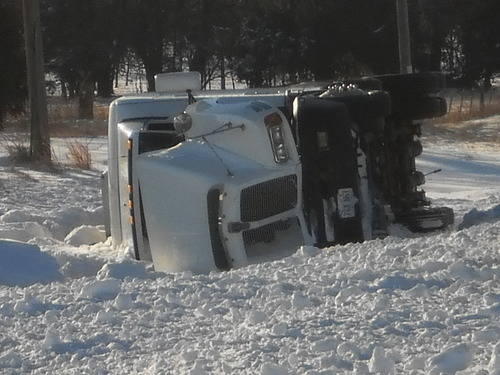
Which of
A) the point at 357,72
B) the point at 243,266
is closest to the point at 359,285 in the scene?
the point at 243,266

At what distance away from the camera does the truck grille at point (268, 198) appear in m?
7.98

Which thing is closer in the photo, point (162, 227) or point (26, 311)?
point (26, 311)

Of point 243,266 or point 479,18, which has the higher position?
point 479,18

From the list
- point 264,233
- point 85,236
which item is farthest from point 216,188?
point 85,236

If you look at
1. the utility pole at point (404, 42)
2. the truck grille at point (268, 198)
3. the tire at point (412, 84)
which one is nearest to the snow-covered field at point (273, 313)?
the truck grille at point (268, 198)

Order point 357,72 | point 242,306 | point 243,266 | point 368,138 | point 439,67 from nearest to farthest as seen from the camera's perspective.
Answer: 1. point 242,306
2. point 243,266
3. point 368,138
4. point 357,72
5. point 439,67

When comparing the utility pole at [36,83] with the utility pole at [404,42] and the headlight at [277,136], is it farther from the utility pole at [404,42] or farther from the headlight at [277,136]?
the headlight at [277,136]

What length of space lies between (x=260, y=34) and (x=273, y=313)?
37.8m

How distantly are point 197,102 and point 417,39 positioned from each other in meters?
35.1

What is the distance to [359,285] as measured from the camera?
6355 millimetres

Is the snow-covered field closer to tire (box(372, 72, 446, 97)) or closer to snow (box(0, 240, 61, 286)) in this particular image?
snow (box(0, 240, 61, 286))

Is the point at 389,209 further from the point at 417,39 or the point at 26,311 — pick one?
the point at 417,39

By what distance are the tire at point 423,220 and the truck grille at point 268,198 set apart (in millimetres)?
1314

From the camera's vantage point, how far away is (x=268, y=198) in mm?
8094
